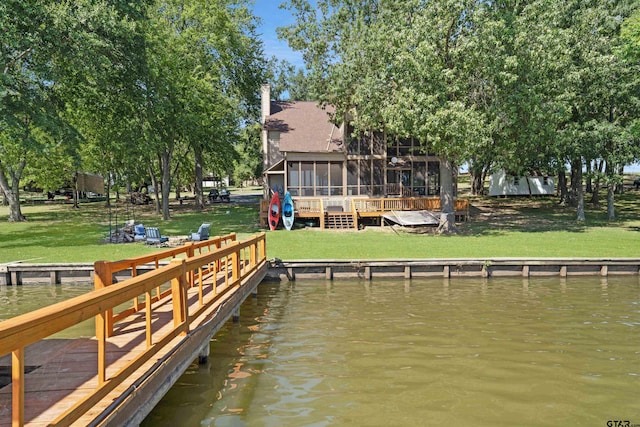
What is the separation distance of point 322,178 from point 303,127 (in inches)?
170

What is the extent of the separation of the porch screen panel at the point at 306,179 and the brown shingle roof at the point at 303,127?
118 centimetres

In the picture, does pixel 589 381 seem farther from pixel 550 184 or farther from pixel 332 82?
pixel 550 184

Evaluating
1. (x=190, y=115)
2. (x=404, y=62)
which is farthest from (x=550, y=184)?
(x=190, y=115)

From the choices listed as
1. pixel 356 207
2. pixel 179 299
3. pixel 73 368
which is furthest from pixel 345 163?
pixel 73 368

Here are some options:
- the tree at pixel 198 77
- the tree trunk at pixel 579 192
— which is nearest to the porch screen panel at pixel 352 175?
the tree at pixel 198 77

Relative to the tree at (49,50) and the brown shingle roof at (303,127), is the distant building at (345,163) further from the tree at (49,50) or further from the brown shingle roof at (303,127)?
the tree at (49,50)

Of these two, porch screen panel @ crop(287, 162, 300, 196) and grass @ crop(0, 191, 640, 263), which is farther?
porch screen panel @ crop(287, 162, 300, 196)

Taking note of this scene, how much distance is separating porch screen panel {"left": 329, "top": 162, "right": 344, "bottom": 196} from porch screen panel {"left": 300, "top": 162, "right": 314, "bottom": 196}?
50.0 inches

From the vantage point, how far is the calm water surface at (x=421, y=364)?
5.85 metres

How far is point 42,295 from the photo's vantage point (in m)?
12.7

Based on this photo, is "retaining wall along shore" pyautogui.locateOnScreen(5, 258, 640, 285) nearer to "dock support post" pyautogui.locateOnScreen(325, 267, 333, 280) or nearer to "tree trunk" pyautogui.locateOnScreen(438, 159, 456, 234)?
"dock support post" pyautogui.locateOnScreen(325, 267, 333, 280)

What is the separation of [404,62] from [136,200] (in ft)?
110

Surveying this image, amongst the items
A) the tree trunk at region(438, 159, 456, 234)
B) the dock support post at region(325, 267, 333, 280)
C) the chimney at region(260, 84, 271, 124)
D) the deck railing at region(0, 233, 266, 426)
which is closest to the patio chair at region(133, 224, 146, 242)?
the dock support post at region(325, 267, 333, 280)

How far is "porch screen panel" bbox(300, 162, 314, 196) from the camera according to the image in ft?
98.7
